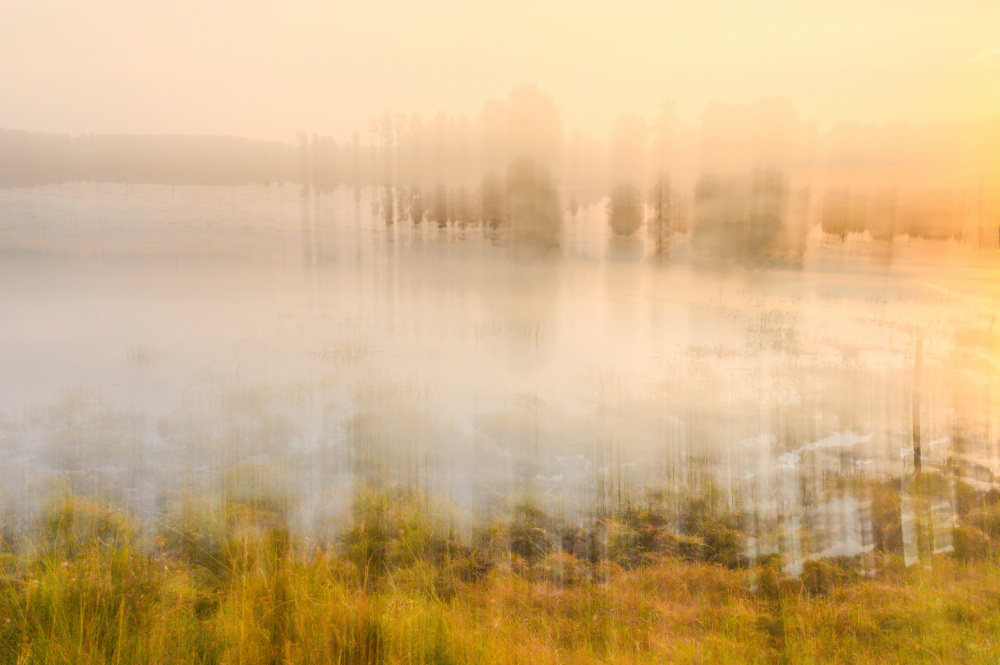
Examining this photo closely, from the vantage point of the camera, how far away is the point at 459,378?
2484 cm

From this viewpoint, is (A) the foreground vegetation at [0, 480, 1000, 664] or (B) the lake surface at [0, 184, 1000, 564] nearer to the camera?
(A) the foreground vegetation at [0, 480, 1000, 664]

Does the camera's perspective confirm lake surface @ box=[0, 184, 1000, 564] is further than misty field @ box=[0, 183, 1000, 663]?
Yes

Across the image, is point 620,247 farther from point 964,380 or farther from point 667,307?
point 964,380

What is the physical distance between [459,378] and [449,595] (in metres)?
14.3

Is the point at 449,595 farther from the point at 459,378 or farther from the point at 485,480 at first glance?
the point at 459,378

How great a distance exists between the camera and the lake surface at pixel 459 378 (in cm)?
1588

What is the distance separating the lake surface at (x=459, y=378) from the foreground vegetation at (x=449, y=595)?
1.78 meters

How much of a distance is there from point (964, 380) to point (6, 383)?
38497mm

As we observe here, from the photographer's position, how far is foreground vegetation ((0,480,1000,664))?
5.29 m

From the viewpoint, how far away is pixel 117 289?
3709 cm

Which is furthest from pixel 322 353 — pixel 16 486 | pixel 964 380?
pixel 964 380

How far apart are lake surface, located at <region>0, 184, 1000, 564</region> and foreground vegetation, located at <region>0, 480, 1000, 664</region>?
5.85 feet

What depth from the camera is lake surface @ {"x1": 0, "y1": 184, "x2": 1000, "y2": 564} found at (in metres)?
15.9

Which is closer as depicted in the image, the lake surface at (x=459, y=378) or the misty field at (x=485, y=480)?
the misty field at (x=485, y=480)
